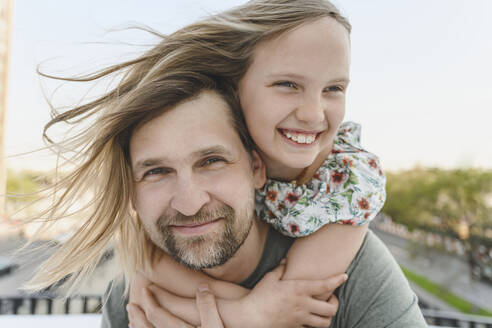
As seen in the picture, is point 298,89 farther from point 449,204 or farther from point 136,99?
point 449,204

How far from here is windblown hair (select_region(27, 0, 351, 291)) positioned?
3.79 feet

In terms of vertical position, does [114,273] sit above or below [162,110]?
below

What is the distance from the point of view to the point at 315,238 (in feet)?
4.14

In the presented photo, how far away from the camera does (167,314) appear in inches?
49.3

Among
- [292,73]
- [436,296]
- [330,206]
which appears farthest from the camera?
[436,296]

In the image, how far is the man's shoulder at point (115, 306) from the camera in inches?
58.9

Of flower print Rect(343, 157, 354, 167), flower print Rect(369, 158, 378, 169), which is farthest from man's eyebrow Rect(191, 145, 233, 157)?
flower print Rect(369, 158, 378, 169)

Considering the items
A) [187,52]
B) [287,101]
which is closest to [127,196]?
[187,52]

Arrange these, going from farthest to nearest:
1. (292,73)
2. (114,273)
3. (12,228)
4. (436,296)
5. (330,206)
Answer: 1. (436,296)
2. (114,273)
3. (12,228)
4. (330,206)
5. (292,73)

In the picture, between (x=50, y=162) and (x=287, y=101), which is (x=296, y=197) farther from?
(x=50, y=162)

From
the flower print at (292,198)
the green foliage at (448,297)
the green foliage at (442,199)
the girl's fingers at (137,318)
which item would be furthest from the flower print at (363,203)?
the green foliage at (442,199)

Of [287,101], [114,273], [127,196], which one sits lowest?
[114,273]

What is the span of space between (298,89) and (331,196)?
38 centimetres

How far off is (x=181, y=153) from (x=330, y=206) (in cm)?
52
